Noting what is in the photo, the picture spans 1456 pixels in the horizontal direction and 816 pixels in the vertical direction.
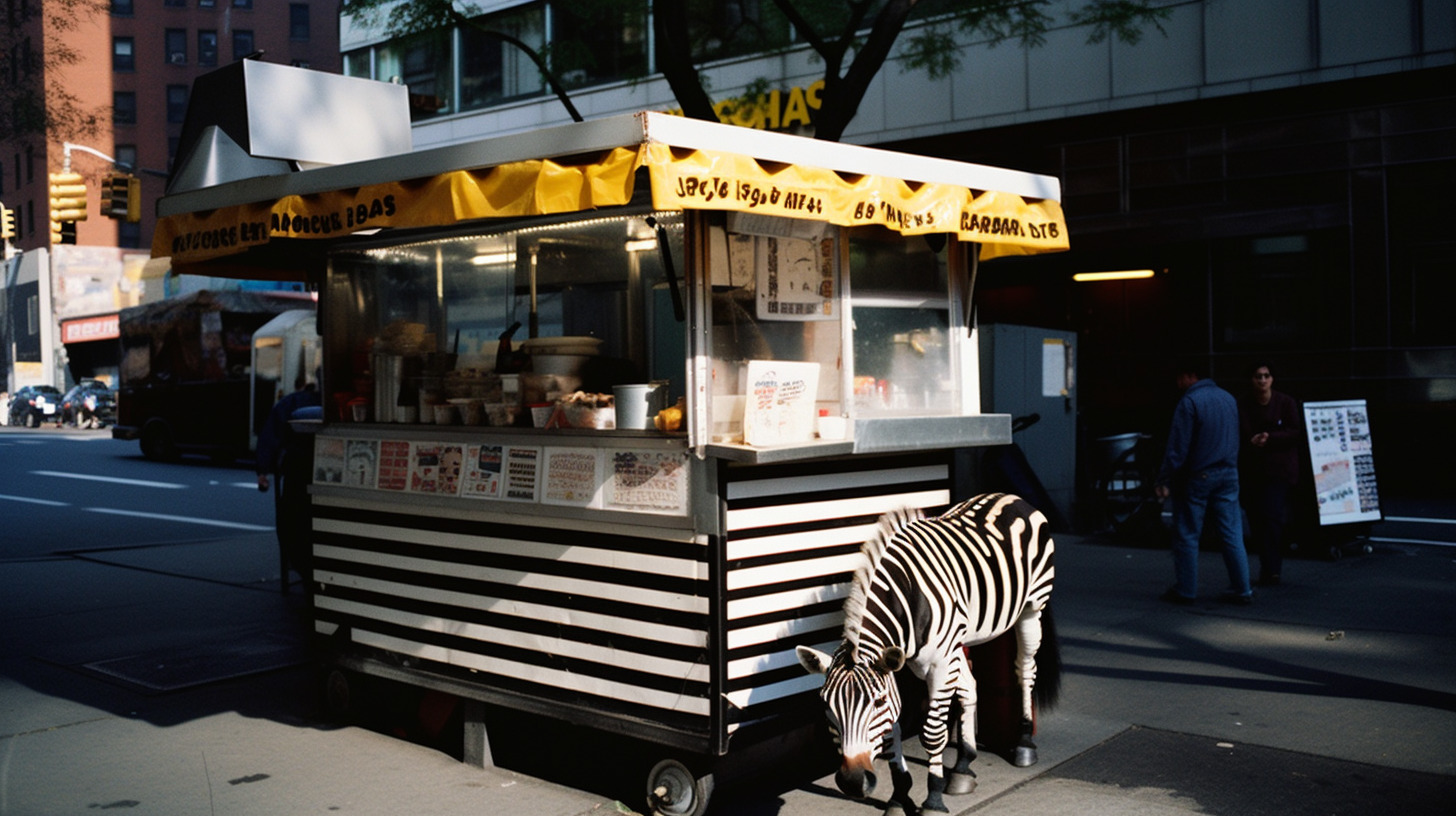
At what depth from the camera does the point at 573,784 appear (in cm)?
539

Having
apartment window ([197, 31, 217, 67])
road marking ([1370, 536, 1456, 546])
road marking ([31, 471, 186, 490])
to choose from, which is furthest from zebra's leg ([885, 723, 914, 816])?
apartment window ([197, 31, 217, 67])

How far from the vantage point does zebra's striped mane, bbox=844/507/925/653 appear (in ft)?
15.3

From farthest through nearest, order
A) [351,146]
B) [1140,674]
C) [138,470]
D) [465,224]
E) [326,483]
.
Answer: [138,470] < [351,146] < [1140,674] < [326,483] < [465,224]

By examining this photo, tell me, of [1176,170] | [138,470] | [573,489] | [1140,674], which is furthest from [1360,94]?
[138,470]

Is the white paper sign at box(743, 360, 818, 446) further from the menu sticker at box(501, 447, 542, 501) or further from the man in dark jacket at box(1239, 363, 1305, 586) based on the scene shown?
the man in dark jacket at box(1239, 363, 1305, 586)

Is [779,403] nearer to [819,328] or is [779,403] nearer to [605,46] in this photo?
[819,328]

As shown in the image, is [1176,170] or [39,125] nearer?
[39,125]

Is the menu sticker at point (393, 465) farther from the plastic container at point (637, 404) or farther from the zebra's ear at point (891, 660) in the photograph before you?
the zebra's ear at point (891, 660)

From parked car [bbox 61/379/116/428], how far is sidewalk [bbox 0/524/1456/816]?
1439 inches

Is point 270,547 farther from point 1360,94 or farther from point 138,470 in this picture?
point 1360,94

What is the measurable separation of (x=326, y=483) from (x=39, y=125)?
32.5 feet

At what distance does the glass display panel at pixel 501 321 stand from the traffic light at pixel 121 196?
59.5 ft

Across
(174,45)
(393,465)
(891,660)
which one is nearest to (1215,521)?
(891,660)

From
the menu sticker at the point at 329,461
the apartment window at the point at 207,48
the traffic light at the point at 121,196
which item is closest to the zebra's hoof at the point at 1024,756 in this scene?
the menu sticker at the point at 329,461
